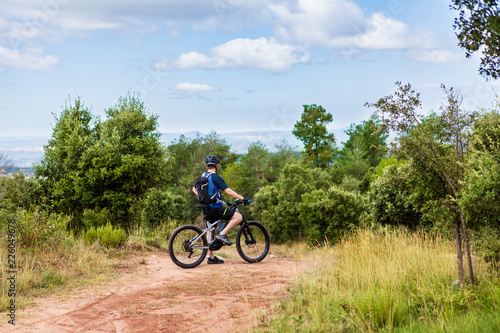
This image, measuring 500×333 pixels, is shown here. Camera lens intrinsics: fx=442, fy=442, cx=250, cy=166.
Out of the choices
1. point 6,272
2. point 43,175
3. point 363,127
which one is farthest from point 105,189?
point 363,127

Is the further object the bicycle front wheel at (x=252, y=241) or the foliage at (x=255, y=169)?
the foliage at (x=255, y=169)

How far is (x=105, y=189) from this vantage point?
2131cm

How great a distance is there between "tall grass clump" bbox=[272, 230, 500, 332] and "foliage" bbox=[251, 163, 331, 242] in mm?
39933

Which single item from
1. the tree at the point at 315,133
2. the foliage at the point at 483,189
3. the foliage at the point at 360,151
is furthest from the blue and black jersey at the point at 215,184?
the foliage at the point at 360,151

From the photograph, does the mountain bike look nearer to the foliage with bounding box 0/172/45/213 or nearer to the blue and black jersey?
the blue and black jersey

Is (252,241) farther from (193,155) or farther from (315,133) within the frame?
(193,155)

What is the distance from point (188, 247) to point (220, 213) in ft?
3.23

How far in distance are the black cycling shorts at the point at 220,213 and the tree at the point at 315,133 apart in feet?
163

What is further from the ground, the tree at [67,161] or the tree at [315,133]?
the tree at [315,133]

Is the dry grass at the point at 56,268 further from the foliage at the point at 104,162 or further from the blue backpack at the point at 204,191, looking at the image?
the foliage at the point at 104,162

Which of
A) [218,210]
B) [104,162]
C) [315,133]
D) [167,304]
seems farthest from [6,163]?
[167,304]

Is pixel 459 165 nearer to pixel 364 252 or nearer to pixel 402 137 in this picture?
pixel 402 137

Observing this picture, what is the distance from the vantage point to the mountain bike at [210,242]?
923cm

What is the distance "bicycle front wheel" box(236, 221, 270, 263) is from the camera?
376 inches
